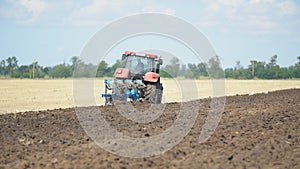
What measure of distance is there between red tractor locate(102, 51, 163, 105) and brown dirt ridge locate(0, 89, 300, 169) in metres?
2.84

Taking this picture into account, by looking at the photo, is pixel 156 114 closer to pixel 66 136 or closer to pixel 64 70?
pixel 66 136

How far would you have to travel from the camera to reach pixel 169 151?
795 cm

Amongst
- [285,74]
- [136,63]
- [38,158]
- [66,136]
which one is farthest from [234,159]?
[285,74]

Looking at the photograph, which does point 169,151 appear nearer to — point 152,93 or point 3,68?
point 152,93

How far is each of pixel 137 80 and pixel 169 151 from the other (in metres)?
8.57

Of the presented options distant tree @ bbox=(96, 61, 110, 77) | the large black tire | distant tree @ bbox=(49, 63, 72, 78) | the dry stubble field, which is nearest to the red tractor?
the large black tire

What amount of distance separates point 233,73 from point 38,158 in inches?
2736

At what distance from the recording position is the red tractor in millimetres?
16031

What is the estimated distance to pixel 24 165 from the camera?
281 inches

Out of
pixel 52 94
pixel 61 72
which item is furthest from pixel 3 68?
pixel 52 94

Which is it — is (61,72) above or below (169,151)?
above

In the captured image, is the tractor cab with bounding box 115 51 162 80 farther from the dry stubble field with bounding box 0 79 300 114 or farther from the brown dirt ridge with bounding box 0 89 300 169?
the dry stubble field with bounding box 0 79 300 114

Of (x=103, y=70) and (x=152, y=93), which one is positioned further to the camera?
(x=103, y=70)

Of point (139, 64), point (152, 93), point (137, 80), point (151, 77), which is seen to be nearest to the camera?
point (151, 77)
